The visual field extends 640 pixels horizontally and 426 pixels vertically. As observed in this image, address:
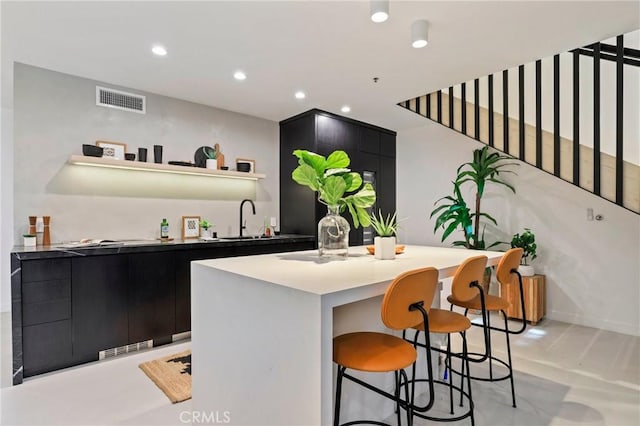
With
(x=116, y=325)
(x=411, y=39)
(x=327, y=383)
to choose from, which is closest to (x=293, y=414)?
(x=327, y=383)

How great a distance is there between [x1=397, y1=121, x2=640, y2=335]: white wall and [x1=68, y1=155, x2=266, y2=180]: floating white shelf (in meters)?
3.02

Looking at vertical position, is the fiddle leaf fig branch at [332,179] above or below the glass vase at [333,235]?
above

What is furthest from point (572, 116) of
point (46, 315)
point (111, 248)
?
point (46, 315)

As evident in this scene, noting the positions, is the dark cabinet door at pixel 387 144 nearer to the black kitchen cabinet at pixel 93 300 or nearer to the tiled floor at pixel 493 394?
the black kitchen cabinet at pixel 93 300

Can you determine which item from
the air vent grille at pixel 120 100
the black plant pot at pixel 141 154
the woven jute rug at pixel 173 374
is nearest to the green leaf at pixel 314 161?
the woven jute rug at pixel 173 374

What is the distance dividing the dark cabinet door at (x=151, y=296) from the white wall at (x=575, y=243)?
391 centimetres

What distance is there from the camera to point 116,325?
2959 mm

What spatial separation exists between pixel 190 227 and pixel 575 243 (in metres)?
4.42

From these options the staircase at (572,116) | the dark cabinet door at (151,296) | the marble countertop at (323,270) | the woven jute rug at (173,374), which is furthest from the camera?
the dark cabinet door at (151,296)

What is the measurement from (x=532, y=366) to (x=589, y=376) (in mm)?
374

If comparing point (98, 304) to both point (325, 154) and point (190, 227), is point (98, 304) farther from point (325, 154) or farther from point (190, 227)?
point (325, 154)

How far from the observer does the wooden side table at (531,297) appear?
12.5ft

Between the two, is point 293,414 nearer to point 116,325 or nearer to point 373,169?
point 116,325

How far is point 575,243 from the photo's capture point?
12.7 ft
